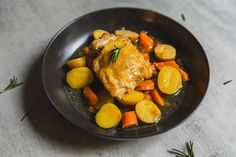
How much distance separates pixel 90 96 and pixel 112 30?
81cm

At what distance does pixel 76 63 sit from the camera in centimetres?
249

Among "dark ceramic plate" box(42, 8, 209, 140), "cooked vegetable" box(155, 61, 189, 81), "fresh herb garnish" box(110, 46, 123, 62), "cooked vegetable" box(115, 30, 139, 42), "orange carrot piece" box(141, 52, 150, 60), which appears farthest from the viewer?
"cooked vegetable" box(115, 30, 139, 42)

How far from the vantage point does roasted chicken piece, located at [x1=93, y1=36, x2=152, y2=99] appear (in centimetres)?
224

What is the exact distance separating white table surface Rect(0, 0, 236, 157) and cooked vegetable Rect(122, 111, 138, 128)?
158 mm

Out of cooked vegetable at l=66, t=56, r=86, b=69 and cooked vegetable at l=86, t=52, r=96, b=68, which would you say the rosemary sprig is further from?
cooked vegetable at l=86, t=52, r=96, b=68

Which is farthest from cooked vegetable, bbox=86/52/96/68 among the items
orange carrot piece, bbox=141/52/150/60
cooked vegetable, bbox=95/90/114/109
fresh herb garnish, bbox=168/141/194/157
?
fresh herb garnish, bbox=168/141/194/157

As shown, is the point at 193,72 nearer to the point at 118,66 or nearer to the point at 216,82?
the point at 216,82

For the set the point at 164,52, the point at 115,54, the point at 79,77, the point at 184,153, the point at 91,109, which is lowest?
the point at 184,153

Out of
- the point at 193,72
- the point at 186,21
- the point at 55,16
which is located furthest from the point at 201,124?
the point at 55,16

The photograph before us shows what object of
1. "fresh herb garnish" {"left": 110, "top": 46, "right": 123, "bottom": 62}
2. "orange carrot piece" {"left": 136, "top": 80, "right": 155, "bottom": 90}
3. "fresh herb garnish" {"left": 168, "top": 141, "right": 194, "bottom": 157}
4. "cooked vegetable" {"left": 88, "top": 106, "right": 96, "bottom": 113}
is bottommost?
"fresh herb garnish" {"left": 168, "top": 141, "right": 194, "bottom": 157}

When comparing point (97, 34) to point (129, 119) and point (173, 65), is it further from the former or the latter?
point (129, 119)

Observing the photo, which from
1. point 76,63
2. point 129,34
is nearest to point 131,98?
point 76,63

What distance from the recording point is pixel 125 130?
7.13ft

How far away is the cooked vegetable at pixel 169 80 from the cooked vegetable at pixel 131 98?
0.19 meters
